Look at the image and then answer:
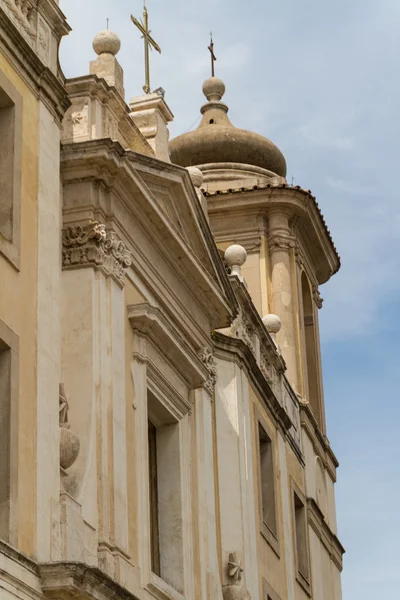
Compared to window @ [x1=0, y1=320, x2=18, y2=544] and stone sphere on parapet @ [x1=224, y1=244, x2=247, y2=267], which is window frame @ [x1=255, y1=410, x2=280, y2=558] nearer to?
stone sphere on parapet @ [x1=224, y1=244, x2=247, y2=267]

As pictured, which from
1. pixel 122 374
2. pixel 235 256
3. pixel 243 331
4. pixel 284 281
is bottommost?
pixel 122 374

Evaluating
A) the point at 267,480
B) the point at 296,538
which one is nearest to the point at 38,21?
the point at 267,480

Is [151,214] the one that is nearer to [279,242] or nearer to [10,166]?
[10,166]

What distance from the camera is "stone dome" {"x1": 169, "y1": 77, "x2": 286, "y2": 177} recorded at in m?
33.4

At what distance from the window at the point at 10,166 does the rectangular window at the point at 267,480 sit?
9782 millimetres

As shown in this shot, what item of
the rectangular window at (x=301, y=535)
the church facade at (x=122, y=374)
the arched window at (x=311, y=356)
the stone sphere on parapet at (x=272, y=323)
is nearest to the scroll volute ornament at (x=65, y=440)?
the church facade at (x=122, y=374)

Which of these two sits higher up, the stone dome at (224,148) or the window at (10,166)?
the stone dome at (224,148)

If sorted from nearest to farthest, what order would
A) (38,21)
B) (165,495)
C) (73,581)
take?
(73,581), (38,21), (165,495)

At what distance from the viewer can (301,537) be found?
94.7ft

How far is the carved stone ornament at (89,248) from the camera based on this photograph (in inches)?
765

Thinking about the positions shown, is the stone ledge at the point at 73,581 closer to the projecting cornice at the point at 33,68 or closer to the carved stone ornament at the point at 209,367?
the projecting cornice at the point at 33,68

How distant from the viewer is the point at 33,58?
17.9m

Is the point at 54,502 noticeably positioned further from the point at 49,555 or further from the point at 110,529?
the point at 110,529

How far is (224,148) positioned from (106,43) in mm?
11801
